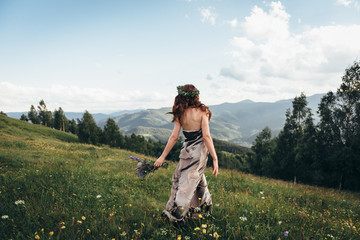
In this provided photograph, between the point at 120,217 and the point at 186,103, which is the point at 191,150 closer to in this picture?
the point at 186,103

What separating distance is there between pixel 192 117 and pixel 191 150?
78 cm

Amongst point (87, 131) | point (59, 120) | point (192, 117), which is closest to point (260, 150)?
point (192, 117)

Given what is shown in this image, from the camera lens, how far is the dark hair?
4.28m

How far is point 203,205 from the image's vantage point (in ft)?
14.4

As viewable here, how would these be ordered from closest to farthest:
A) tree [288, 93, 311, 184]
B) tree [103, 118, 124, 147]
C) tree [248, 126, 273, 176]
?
tree [288, 93, 311, 184] < tree [248, 126, 273, 176] < tree [103, 118, 124, 147]

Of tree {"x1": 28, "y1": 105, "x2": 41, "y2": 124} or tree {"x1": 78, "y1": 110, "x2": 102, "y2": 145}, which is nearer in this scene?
tree {"x1": 78, "y1": 110, "x2": 102, "y2": 145}

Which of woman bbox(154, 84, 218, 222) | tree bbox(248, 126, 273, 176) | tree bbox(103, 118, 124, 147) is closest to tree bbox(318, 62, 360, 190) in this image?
tree bbox(248, 126, 273, 176)

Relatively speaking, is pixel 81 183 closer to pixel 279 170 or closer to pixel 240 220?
pixel 240 220

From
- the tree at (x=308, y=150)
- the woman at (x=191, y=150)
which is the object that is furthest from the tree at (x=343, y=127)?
the woman at (x=191, y=150)

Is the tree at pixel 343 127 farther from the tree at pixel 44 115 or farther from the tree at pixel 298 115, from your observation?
the tree at pixel 44 115

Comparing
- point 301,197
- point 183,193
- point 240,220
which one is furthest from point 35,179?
point 301,197

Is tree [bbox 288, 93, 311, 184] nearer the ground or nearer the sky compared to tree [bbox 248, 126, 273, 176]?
nearer the sky

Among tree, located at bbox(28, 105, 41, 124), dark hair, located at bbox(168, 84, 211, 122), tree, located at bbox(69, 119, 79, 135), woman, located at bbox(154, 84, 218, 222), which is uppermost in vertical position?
dark hair, located at bbox(168, 84, 211, 122)

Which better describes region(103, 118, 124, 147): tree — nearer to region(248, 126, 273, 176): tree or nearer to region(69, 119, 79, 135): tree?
region(69, 119, 79, 135): tree
